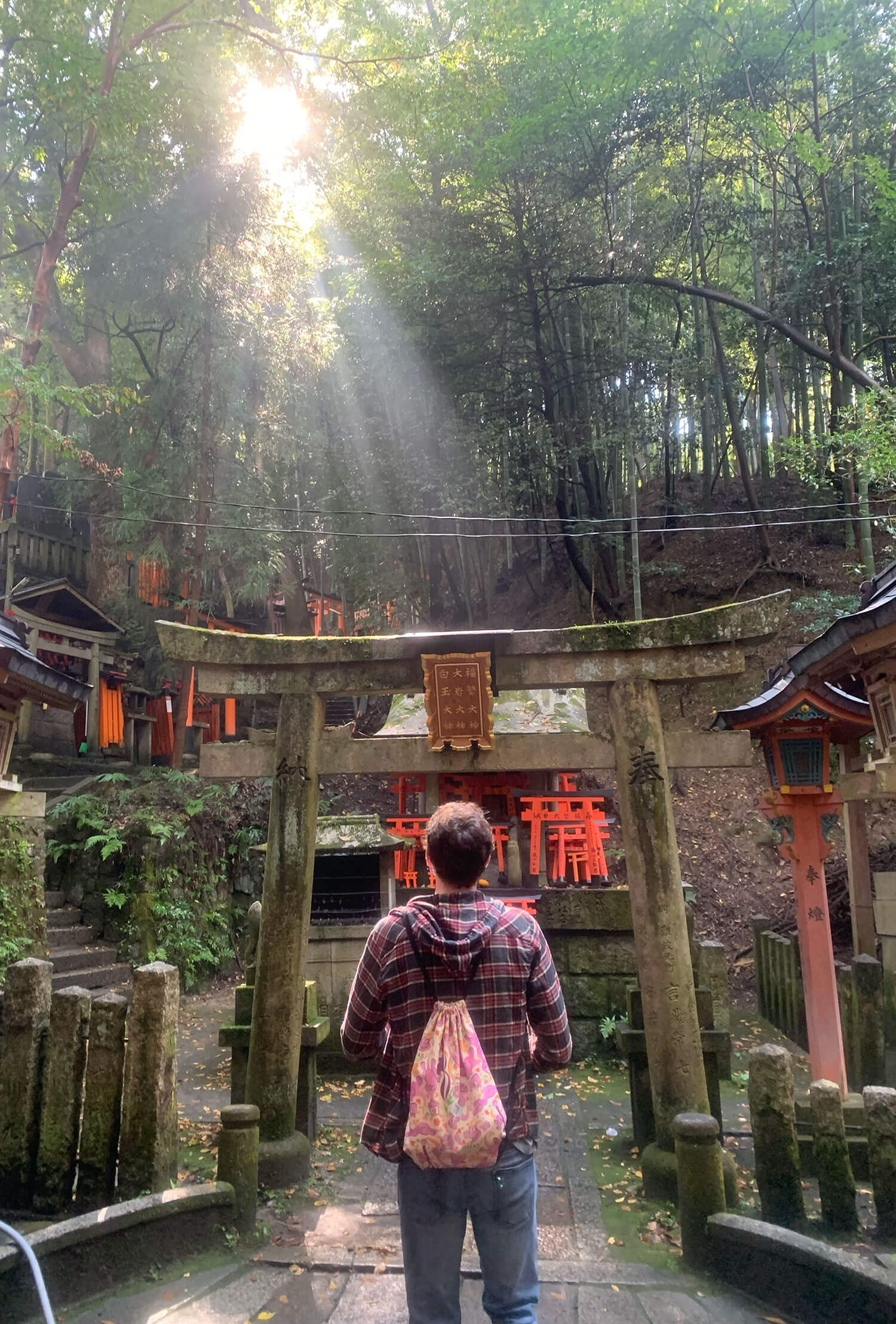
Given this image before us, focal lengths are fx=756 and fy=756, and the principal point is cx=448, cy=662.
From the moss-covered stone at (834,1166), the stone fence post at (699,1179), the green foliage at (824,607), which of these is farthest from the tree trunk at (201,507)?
the moss-covered stone at (834,1166)

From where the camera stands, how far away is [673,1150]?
4.55m

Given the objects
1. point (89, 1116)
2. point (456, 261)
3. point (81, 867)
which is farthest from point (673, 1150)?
point (456, 261)

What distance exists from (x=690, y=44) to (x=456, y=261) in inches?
220

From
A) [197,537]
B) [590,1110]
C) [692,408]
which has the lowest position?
[590,1110]

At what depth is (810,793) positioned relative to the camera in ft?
20.2

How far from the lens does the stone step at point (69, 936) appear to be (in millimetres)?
10031

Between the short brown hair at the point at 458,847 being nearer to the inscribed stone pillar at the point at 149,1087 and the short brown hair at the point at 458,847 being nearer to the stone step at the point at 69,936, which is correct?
the inscribed stone pillar at the point at 149,1087

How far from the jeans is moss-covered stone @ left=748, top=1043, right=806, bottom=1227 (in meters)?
2.01

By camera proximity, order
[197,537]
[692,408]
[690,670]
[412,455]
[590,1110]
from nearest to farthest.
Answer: [690,670] < [590,1110] < [197,537] < [412,455] < [692,408]

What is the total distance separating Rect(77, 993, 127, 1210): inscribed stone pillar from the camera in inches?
154

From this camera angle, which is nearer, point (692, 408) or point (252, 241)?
point (252, 241)

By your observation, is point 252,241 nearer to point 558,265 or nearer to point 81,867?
point 558,265

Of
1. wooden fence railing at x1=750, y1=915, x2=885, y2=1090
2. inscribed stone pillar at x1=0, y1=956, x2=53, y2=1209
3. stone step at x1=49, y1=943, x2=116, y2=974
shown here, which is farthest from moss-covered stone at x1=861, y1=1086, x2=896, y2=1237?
stone step at x1=49, y1=943, x2=116, y2=974

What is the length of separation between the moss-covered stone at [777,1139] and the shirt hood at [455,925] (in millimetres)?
2339
